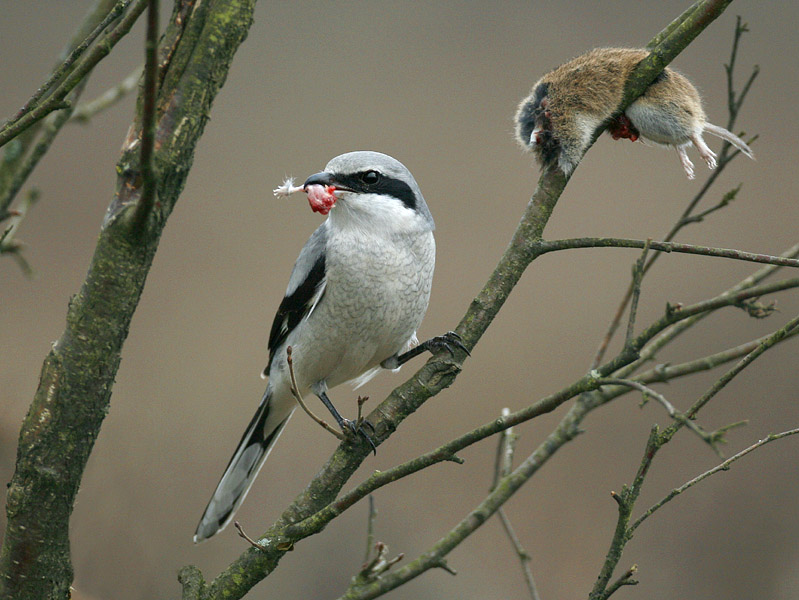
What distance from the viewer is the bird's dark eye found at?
1920 mm

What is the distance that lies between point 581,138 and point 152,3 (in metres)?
0.94

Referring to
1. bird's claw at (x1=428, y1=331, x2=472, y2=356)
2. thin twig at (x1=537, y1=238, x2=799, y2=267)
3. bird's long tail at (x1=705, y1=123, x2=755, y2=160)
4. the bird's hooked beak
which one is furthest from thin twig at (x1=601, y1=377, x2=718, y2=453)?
the bird's hooked beak

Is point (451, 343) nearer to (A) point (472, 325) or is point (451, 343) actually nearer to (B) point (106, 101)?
(A) point (472, 325)

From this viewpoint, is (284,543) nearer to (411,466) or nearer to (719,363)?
(411,466)

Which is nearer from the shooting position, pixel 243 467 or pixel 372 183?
pixel 372 183

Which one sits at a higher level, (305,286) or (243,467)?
(305,286)

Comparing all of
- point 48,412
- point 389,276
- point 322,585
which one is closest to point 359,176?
point 389,276

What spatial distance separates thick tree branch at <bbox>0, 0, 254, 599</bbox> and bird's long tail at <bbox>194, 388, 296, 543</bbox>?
70 centimetres

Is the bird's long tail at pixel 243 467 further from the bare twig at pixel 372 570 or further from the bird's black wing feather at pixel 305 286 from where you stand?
the bare twig at pixel 372 570

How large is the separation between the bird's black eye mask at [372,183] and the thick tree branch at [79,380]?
2.35 ft

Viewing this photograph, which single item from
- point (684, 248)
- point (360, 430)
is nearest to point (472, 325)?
point (360, 430)

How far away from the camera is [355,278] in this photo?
1.89m

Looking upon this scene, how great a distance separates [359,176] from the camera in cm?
192

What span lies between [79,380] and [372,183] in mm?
966
